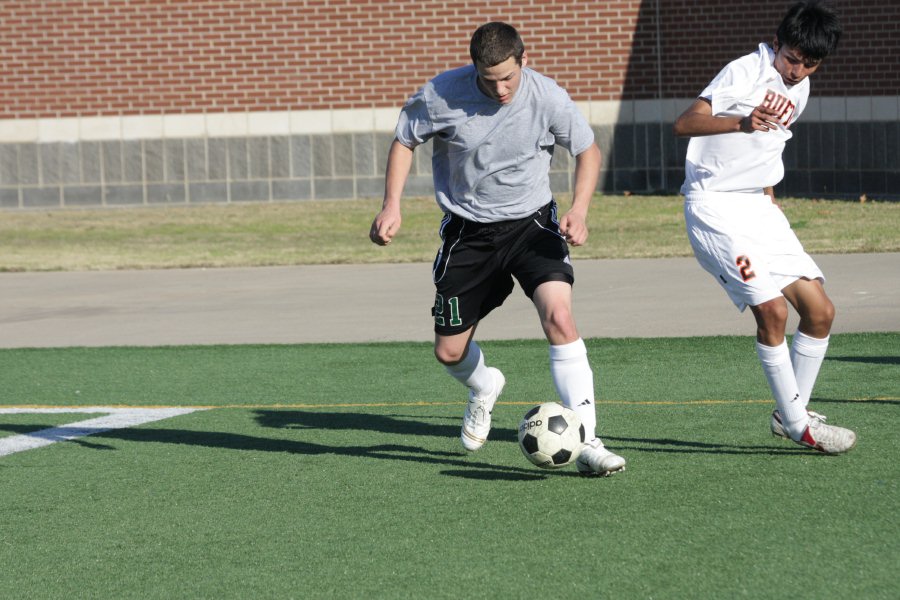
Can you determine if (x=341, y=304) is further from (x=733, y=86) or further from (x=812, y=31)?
(x=812, y=31)

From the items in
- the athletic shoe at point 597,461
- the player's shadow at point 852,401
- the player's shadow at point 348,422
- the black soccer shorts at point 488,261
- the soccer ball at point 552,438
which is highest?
the black soccer shorts at point 488,261

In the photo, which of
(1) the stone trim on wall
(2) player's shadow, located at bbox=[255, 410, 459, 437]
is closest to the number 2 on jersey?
(2) player's shadow, located at bbox=[255, 410, 459, 437]

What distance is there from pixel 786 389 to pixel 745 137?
1159mm

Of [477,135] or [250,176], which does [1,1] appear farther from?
[477,135]

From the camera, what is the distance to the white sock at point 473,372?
7.00 m

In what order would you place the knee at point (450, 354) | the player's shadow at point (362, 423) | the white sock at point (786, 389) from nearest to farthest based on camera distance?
the white sock at point (786, 389)
the knee at point (450, 354)
the player's shadow at point (362, 423)

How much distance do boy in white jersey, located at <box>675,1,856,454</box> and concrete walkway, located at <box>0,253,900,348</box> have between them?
423cm

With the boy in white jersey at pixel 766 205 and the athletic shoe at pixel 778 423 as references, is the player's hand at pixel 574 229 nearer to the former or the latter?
the boy in white jersey at pixel 766 205

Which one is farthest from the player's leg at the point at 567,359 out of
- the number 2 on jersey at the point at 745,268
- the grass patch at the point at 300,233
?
the grass patch at the point at 300,233

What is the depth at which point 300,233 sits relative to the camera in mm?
18781

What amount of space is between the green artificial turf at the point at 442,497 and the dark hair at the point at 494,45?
5.95 ft

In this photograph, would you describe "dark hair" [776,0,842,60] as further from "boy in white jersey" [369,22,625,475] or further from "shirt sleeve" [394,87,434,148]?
"shirt sleeve" [394,87,434,148]

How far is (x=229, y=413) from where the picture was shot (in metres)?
8.52

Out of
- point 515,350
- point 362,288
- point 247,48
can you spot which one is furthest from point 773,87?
point 247,48
